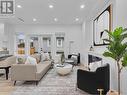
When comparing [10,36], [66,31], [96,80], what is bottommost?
[96,80]

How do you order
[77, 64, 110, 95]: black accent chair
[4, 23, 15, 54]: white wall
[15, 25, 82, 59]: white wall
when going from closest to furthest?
[77, 64, 110, 95]: black accent chair → [4, 23, 15, 54]: white wall → [15, 25, 82, 59]: white wall

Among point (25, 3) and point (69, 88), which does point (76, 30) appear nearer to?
point (25, 3)

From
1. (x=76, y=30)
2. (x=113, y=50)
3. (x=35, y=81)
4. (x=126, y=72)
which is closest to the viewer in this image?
(x=113, y=50)

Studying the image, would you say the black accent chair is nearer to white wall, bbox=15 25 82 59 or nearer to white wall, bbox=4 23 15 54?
white wall, bbox=15 25 82 59

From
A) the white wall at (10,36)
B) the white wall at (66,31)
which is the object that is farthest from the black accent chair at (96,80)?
the white wall at (10,36)

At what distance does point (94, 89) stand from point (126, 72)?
949 mm

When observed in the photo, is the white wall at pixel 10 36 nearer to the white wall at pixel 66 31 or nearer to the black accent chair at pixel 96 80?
the white wall at pixel 66 31

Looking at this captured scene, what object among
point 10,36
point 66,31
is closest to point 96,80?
point 66,31

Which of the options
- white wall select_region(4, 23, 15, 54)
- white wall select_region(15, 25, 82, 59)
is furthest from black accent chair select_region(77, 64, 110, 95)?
white wall select_region(4, 23, 15, 54)

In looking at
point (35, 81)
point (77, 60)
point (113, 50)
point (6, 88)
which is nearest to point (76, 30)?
point (77, 60)

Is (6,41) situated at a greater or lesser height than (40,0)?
lesser

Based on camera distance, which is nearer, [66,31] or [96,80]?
[96,80]

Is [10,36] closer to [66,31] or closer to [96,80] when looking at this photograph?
[66,31]

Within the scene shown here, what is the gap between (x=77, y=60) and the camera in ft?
33.9
